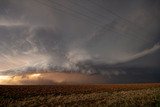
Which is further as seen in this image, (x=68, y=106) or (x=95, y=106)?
(x=68, y=106)

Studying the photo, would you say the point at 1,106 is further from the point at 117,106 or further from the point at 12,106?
the point at 117,106

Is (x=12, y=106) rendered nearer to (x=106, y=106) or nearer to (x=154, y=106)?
(x=106, y=106)

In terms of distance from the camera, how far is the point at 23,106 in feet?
82.0

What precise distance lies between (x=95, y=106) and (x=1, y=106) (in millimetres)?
9659

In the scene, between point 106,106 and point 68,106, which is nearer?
point 106,106

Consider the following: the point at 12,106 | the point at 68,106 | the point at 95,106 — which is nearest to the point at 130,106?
the point at 95,106

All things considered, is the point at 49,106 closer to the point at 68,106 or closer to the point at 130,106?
the point at 68,106

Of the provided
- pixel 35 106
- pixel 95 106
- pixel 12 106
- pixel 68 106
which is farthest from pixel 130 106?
pixel 12 106

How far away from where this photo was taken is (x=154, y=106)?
66.7ft

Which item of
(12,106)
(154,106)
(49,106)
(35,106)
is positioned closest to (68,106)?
(49,106)

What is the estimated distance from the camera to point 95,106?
22047 millimetres

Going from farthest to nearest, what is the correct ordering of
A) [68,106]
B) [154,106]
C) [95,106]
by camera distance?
[68,106]
[95,106]
[154,106]

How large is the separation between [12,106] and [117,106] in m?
10.7

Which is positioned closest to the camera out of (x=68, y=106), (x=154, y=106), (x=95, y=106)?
(x=154, y=106)
